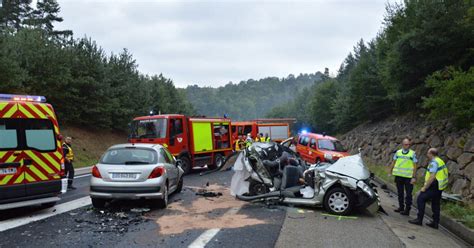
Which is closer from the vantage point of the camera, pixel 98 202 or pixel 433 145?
pixel 98 202

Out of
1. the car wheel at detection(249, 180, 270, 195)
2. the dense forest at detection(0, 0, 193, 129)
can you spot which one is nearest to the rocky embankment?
the car wheel at detection(249, 180, 270, 195)

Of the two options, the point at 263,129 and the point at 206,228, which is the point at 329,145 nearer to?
the point at 206,228

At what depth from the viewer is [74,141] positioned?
25797mm

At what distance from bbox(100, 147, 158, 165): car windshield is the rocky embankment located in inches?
307

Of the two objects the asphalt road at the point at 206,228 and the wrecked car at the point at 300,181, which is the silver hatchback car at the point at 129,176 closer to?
the asphalt road at the point at 206,228

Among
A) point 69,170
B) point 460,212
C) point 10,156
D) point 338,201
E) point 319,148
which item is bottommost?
point 460,212

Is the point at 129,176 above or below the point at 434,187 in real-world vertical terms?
above

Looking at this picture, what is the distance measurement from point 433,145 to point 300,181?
7824 millimetres

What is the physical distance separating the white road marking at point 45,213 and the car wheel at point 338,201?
18.8 ft

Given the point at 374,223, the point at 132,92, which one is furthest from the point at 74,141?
the point at 374,223

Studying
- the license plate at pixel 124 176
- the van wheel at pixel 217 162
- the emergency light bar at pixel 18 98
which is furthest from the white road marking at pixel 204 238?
the van wheel at pixel 217 162

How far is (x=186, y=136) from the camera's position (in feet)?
52.1

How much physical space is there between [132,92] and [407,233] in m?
28.5

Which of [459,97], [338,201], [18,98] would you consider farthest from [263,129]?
[18,98]
